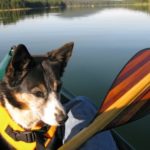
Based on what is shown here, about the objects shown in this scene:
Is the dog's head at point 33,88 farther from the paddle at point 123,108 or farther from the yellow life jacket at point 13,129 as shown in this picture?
the paddle at point 123,108

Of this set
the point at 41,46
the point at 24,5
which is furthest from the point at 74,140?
the point at 24,5

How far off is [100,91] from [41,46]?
8563 mm

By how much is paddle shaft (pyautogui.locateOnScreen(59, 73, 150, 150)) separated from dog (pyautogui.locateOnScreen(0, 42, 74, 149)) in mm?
299

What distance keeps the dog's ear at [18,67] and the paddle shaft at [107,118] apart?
76 centimetres

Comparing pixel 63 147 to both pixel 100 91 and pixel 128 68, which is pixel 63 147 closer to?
pixel 128 68

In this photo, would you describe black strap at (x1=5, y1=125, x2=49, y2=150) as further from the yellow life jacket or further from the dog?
the dog

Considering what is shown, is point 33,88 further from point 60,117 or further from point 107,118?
point 107,118

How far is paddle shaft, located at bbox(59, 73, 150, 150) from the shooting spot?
3529 millimetres

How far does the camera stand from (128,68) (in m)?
4.21

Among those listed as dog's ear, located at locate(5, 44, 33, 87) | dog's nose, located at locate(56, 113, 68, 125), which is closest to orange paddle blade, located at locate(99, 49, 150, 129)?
dog's nose, located at locate(56, 113, 68, 125)

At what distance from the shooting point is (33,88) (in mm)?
3355

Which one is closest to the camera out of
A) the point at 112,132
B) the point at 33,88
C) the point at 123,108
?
the point at 33,88

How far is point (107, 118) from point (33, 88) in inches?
29.5

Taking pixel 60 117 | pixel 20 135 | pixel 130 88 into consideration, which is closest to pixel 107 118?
pixel 130 88
